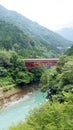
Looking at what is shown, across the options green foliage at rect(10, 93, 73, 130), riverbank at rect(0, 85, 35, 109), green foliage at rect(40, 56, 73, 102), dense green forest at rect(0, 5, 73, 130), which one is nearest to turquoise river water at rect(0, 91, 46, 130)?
riverbank at rect(0, 85, 35, 109)

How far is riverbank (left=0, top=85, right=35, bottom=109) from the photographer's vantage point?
43125 millimetres

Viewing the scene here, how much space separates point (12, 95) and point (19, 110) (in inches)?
358

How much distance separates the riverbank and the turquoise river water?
2.39 ft

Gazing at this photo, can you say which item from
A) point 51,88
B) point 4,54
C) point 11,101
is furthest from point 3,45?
point 51,88

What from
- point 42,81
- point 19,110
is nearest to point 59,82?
point 42,81

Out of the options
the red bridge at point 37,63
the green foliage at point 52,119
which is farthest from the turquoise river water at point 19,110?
the green foliage at point 52,119

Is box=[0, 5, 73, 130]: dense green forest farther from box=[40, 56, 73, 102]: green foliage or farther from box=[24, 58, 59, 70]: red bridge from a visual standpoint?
box=[24, 58, 59, 70]: red bridge

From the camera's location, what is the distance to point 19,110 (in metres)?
39.0

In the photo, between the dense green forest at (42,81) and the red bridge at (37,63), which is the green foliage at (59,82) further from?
the red bridge at (37,63)

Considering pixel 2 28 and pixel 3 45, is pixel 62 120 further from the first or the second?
pixel 2 28

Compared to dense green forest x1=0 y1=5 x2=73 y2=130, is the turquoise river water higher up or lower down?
lower down

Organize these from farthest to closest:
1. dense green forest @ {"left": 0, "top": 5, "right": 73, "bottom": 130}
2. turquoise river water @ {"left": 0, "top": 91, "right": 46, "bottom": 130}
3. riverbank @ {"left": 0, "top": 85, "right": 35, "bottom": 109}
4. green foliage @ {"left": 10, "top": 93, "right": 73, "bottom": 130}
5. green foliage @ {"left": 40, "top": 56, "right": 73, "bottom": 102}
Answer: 1. riverbank @ {"left": 0, "top": 85, "right": 35, "bottom": 109}
2. turquoise river water @ {"left": 0, "top": 91, "right": 46, "bottom": 130}
3. green foliage @ {"left": 40, "top": 56, "right": 73, "bottom": 102}
4. dense green forest @ {"left": 0, "top": 5, "right": 73, "bottom": 130}
5. green foliage @ {"left": 10, "top": 93, "right": 73, "bottom": 130}

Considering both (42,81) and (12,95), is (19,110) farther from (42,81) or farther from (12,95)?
A: (12,95)

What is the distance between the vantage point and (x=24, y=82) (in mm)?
53875
